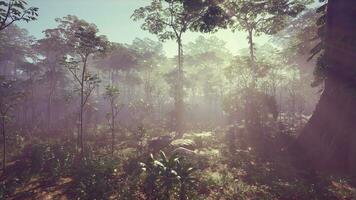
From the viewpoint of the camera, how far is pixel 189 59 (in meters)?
55.6

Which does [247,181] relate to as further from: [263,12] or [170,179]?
[263,12]

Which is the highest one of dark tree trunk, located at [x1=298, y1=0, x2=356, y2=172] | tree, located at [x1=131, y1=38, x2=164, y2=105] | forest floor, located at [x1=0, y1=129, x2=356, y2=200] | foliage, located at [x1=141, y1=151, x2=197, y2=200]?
tree, located at [x1=131, y1=38, x2=164, y2=105]

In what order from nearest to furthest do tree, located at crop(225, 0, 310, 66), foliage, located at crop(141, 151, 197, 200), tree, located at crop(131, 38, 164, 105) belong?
foliage, located at crop(141, 151, 197, 200) < tree, located at crop(225, 0, 310, 66) < tree, located at crop(131, 38, 164, 105)

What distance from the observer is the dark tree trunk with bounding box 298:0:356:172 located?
15.1m

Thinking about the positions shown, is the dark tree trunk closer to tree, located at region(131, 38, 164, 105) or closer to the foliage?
the foliage

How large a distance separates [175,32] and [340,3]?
802 inches

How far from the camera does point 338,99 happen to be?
15.8 meters

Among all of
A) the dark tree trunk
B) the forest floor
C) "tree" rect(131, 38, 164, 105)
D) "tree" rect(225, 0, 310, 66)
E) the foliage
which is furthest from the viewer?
"tree" rect(131, 38, 164, 105)

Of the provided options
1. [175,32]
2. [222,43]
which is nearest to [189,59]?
[222,43]

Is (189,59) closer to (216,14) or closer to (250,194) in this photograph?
(216,14)

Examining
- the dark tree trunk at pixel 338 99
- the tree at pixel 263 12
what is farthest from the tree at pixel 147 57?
the dark tree trunk at pixel 338 99

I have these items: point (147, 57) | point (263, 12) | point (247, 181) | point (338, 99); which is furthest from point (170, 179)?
point (147, 57)

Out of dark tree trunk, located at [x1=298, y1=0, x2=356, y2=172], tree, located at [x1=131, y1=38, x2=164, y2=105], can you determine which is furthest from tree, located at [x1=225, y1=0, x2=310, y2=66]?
tree, located at [x1=131, y1=38, x2=164, y2=105]

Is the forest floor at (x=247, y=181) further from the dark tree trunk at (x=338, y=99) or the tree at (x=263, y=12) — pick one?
the tree at (x=263, y=12)
